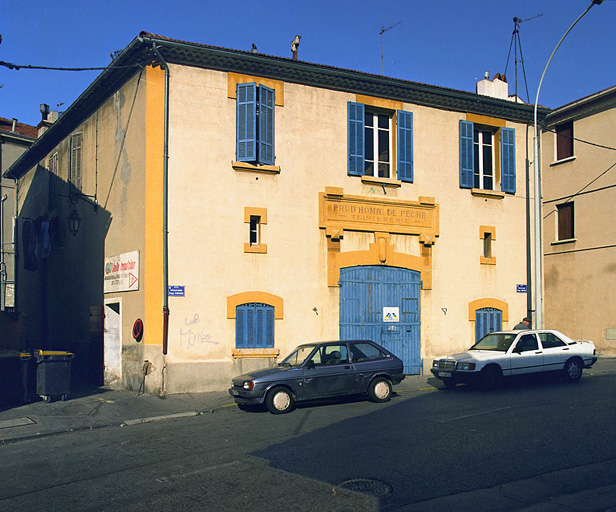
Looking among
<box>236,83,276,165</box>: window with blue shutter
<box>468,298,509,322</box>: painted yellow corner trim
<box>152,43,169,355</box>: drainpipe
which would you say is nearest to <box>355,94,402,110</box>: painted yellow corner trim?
<box>236,83,276,165</box>: window with blue shutter

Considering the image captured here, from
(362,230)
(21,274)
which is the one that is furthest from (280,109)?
(21,274)

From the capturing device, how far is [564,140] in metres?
22.5

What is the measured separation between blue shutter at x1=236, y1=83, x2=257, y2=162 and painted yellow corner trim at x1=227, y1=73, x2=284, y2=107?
15 centimetres

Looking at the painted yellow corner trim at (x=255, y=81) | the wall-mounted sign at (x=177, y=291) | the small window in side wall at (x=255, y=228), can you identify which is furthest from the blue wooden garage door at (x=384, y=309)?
the painted yellow corner trim at (x=255, y=81)

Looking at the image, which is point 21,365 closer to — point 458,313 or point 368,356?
point 368,356

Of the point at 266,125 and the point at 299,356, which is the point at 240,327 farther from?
the point at 266,125

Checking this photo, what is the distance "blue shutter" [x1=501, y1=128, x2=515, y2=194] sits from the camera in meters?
20.5

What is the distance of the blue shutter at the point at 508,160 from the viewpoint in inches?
808

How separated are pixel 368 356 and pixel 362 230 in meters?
5.36

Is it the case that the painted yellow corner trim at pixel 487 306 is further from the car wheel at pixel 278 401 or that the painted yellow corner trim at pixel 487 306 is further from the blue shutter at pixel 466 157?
the car wheel at pixel 278 401

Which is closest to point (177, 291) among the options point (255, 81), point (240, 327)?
point (240, 327)

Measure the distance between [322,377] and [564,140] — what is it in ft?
48.0

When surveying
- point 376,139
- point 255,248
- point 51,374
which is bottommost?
point 51,374

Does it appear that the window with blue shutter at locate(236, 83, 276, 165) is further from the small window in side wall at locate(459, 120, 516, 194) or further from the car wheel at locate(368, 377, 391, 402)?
the small window in side wall at locate(459, 120, 516, 194)
